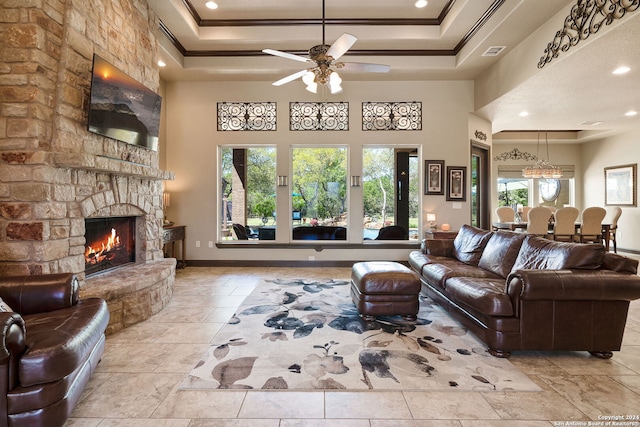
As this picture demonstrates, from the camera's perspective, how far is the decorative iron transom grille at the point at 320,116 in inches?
248

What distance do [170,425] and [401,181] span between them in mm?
5670

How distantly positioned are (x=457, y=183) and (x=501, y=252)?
297 cm

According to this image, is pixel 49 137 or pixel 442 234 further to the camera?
pixel 442 234

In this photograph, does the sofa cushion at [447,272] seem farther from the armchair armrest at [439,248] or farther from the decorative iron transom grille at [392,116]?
the decorative iron transom grille at [392,116]

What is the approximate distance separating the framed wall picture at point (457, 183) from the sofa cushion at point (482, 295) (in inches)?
132

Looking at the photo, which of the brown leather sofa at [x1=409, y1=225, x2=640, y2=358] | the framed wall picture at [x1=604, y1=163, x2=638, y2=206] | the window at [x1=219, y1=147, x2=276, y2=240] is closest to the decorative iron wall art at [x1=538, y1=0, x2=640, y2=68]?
the brown leather sofa at [x1=409, y1=225, x2=640, y2=358]

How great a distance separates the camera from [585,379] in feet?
7.43

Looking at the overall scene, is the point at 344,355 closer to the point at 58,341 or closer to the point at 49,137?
the point at 58,341

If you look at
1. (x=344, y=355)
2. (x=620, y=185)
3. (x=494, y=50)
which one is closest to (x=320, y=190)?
(x=494, y=50)

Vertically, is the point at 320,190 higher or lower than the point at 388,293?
higher

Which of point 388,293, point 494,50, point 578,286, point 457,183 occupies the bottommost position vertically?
point 388,293

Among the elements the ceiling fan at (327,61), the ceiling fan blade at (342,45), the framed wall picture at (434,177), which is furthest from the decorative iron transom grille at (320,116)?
the ceiling fan blade at (342,45)

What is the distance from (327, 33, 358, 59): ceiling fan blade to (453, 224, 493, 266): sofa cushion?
285cm

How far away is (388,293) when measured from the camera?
3.29 meters
